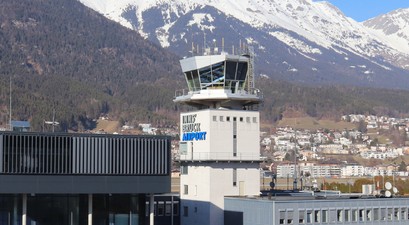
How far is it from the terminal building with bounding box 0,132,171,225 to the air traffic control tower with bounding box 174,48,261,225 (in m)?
14.3

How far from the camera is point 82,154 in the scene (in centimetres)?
6531

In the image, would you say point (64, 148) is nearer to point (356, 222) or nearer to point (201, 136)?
point (201, 136)

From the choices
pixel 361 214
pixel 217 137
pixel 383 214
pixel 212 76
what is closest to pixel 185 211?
pixel 217 137

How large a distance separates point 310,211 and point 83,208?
19685 millimetres

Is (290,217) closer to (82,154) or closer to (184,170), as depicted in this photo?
(184,170)

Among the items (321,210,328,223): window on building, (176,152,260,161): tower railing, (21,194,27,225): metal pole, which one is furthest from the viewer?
(176,152,260,161): tower railing

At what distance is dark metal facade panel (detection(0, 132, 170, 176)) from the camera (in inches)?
2498

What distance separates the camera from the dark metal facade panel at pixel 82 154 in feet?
208

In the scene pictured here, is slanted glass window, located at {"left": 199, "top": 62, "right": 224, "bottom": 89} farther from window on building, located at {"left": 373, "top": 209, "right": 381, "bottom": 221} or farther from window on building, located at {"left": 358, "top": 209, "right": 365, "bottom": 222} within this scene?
window on building, located at {"left": 373, "top": 209, "right": 381, "bottom": 221}

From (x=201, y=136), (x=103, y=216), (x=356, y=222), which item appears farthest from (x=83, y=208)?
(x=356, y=222)

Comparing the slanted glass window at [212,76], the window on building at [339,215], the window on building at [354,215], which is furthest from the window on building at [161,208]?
the window on building at [354,215]

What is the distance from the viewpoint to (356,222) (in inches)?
3123

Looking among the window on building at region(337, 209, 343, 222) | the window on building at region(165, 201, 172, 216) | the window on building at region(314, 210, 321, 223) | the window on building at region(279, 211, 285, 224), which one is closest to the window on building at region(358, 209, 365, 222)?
the window on building at region(337, 209, 343, 222)

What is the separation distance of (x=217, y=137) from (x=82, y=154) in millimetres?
19838
